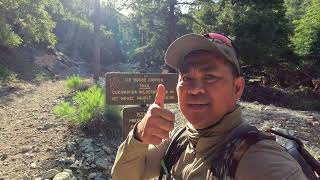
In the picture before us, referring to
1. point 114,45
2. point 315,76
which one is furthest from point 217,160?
point 114,45

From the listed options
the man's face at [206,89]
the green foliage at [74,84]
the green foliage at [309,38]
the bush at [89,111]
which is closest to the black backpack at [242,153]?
the man's face at [206,89]

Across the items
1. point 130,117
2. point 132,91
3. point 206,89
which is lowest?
point 130,117

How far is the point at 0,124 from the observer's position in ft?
31.6

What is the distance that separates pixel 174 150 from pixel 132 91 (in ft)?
13.2

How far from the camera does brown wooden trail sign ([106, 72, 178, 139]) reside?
19.6 ft

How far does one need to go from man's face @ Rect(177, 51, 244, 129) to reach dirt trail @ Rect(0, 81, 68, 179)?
471 cm

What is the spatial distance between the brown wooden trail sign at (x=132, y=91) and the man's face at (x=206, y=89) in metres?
4.03

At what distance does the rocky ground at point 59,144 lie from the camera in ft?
20.6

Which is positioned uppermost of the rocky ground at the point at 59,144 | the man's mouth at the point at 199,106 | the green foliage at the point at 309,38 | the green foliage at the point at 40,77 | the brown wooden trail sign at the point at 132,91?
the green foliage at the point at 309,38

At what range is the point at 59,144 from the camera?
23.8 feet

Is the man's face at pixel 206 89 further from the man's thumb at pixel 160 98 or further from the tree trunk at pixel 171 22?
the tree trunk at pixel 171 22

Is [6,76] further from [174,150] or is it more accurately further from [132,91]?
[174,150]

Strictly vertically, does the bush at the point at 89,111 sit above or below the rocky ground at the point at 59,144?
above

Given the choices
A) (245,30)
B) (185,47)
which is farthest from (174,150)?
(245,30)
